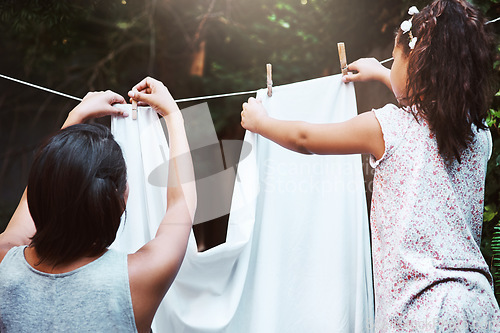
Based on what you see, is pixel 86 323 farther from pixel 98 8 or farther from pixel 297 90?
pixel 98 8

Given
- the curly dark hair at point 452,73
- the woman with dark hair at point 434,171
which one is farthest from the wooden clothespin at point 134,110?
the curly dark hair at point 452,73

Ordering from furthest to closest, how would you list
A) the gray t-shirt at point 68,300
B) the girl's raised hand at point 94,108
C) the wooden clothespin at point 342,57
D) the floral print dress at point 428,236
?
1. the wooden clothespin at point 342,57
2. the girl's raised hand at point 94,108
3. the floral print dress at point 428,236
4. the gray t-shirt at point 68,300

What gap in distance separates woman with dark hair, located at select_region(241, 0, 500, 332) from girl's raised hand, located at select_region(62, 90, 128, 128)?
19.6 inches

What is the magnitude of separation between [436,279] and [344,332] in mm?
359

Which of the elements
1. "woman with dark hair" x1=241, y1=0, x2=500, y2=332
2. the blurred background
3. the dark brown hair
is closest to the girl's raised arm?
"woman with dark hair" x1=241, y1=0, x2=500, y2=332

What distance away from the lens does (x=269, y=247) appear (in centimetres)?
114

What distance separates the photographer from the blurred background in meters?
2.17

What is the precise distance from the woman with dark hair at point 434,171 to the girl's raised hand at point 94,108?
50 cm

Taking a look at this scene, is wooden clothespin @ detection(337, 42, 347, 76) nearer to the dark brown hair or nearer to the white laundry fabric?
the white laundry fabric

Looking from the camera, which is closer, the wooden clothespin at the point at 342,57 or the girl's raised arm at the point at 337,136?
the girl's raised arm at the point at 337,136

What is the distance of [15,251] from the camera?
762 millimetres

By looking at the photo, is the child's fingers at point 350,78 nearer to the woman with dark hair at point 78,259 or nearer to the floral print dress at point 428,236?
the floral print dress at point 428,236

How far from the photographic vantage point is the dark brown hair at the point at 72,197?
0.70 metres

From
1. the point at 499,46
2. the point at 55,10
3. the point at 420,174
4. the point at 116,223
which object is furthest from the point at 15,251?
the point at 55,10
